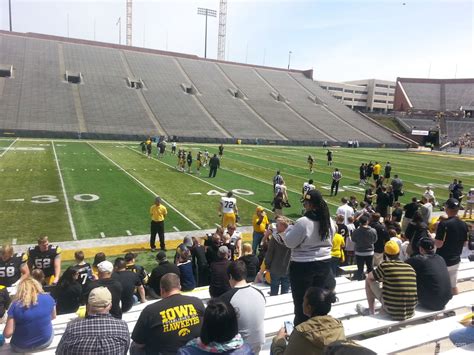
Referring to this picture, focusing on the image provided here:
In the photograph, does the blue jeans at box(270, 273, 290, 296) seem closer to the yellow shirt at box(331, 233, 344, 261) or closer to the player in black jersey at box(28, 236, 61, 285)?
the yellow shirt at box(331, 233, 344, 261)

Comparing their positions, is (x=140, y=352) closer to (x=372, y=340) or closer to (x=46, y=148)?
(x=372, y=340)

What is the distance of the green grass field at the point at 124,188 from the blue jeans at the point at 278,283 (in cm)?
720

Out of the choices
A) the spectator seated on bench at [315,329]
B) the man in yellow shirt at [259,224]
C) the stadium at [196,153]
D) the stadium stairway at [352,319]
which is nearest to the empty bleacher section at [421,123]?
the stadium at [196,153]

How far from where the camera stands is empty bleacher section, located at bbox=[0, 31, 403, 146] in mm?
49625

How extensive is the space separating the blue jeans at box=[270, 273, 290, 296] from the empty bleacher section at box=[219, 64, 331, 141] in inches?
1990

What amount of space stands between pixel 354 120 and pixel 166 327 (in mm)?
70101

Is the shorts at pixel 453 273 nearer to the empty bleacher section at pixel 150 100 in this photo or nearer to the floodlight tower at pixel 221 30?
the empty bleacher section at pixel 150 100

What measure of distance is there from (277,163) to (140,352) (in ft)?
92.3

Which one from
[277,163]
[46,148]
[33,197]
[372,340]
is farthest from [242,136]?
[372,340]

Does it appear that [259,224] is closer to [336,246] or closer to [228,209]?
[228,209]

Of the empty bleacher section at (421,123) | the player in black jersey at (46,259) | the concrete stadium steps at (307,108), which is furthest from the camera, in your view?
the empty bleacher section at (421,123)

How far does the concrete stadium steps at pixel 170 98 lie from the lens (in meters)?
54.1

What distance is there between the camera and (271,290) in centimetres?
675

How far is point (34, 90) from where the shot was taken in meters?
53.2
